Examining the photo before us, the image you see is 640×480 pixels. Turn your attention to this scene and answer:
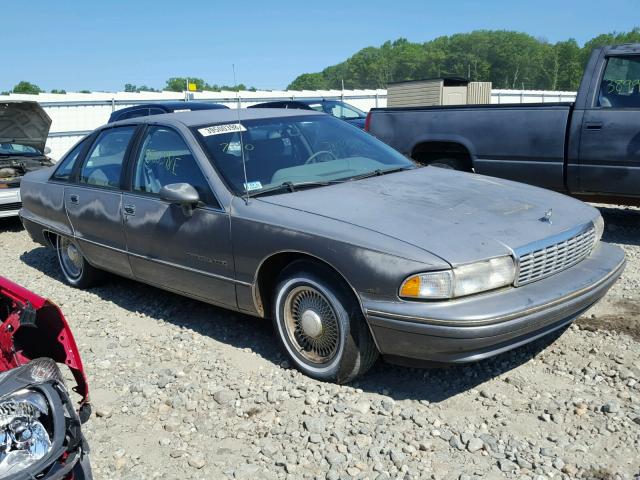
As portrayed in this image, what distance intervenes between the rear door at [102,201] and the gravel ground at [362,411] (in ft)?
2.40

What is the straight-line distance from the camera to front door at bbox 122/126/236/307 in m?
4.07

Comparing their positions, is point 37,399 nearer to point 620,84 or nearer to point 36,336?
point 36,336

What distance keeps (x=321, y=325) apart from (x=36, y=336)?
1487 mm

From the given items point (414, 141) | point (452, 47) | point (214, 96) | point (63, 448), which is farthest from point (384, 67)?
point (63, 448)

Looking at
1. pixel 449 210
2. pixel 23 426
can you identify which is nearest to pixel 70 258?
pixel 449 210

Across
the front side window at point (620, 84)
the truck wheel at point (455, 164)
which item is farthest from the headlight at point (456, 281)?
the truck wheel at point (455, 164)

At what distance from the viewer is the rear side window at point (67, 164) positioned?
18.5 ft

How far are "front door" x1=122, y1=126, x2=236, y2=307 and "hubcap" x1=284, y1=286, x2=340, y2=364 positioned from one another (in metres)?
0.47

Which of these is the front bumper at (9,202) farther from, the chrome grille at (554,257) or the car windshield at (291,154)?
the chrome grille at (554,257)

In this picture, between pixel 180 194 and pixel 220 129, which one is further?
pixel 220 129

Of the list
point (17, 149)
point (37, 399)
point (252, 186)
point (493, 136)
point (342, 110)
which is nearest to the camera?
point (37, 399)

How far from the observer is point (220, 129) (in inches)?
174

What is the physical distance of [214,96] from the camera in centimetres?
2081

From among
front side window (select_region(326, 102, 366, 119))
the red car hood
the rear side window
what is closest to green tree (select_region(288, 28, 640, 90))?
front side window (select_region(326, 102, 366, 119))
